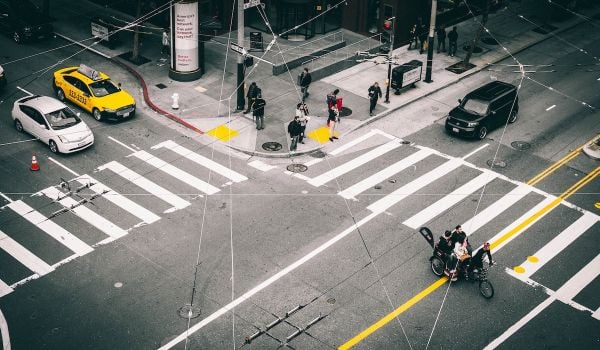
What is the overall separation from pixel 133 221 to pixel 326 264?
6629mm

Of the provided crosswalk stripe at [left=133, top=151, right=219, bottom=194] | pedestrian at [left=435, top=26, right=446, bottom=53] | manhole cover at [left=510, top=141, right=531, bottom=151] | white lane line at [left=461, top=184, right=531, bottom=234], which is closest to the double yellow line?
white lane line at [left=461, top=184, right=531, bottom=234]

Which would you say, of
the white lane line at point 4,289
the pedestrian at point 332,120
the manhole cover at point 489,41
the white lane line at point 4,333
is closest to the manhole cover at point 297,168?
the pedestrian at point 332,120

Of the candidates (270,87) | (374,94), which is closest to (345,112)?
(374,94)

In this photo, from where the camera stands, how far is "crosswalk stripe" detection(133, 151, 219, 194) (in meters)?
25.3

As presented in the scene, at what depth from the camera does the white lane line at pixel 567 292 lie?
19031mm

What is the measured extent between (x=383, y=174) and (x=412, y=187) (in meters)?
1.37

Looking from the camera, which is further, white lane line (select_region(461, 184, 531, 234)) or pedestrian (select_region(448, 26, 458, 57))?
pedestrian (select_region(448, 26, 458, 57))

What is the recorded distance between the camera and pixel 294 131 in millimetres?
27703

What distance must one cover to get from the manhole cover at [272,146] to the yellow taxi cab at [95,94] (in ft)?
19.9

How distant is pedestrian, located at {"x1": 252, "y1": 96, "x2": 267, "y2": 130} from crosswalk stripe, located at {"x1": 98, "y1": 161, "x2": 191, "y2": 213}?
19.3 feet

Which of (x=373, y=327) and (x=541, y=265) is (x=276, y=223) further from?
(x=541, y=265)

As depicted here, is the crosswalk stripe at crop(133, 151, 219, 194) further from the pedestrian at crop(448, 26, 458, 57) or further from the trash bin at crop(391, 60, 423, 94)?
the pedestrian at crop(448, 26, 458, 57)

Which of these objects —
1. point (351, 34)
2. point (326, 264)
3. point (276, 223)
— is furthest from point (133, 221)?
point (351, 34)

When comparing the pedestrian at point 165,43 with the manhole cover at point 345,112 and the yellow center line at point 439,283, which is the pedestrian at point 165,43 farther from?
the yellow center line at point 439,283
